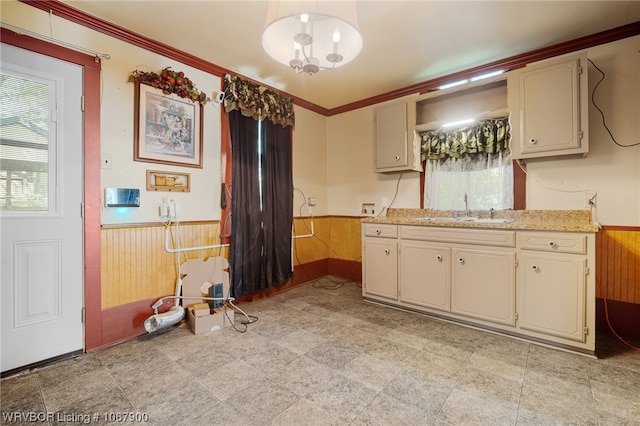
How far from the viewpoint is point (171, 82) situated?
8.51 ft

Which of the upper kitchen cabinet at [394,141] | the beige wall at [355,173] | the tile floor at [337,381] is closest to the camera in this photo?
the tile floor at [337,381]

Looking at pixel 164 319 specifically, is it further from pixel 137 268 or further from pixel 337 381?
pixel 337 381

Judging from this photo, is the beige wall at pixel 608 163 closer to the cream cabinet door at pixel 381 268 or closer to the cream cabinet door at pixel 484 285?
the cream cabinet door at pixel 484 285

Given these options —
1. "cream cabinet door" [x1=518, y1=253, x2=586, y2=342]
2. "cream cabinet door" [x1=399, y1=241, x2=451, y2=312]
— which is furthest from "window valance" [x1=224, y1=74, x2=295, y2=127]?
"cream cabinet door" [x1=518, y1=253, x2=586, y2=342]

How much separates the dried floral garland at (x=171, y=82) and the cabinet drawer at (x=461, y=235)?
8.16 feet

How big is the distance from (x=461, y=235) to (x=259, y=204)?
216 centimetres

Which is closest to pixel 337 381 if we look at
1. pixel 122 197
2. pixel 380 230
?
pixel 380 230

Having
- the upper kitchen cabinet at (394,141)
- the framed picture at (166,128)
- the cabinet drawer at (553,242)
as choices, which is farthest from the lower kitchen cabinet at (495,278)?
the framed picture at (166,128)

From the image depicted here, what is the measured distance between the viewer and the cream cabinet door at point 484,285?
7.80 ft

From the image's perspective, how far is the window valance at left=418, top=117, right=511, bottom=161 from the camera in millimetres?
2893

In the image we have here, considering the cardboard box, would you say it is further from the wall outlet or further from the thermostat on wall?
the wall outlet

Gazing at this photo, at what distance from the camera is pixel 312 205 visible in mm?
4164

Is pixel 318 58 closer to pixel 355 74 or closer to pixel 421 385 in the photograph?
pixel 355 74

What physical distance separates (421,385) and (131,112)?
3.03m
